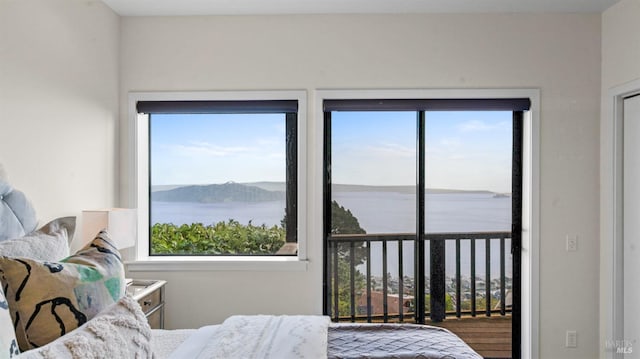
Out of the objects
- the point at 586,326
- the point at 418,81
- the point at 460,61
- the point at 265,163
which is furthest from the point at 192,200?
the point at 586,326

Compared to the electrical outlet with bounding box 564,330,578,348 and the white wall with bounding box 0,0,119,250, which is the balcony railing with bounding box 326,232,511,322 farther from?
the white wall with bounding box 0,0,119,250

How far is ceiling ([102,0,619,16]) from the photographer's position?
2961 mm

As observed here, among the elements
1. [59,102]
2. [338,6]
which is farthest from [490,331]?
[59,102]

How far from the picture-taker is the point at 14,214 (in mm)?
1889

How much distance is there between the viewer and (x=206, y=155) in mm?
3408

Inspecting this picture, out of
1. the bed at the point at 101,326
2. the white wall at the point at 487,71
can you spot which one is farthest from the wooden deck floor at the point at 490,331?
the bed at the point at 101,326

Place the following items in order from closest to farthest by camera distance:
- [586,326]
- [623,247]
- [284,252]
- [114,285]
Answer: [114,285], [623,247], [586,326], [284,252]

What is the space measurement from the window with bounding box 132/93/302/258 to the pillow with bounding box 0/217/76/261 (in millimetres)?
1500

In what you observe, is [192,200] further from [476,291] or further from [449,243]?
[476,291]

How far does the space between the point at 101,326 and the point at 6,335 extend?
0.23 metres

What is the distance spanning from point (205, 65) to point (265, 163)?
32.4 inches

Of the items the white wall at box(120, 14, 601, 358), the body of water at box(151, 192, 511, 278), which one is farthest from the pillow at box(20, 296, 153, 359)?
the body of water at box(151, 192, 511, 278)

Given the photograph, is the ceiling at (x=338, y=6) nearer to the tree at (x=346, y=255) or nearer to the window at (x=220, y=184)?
the window at (x=220, y=184)

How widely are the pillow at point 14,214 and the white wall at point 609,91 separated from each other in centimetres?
337
